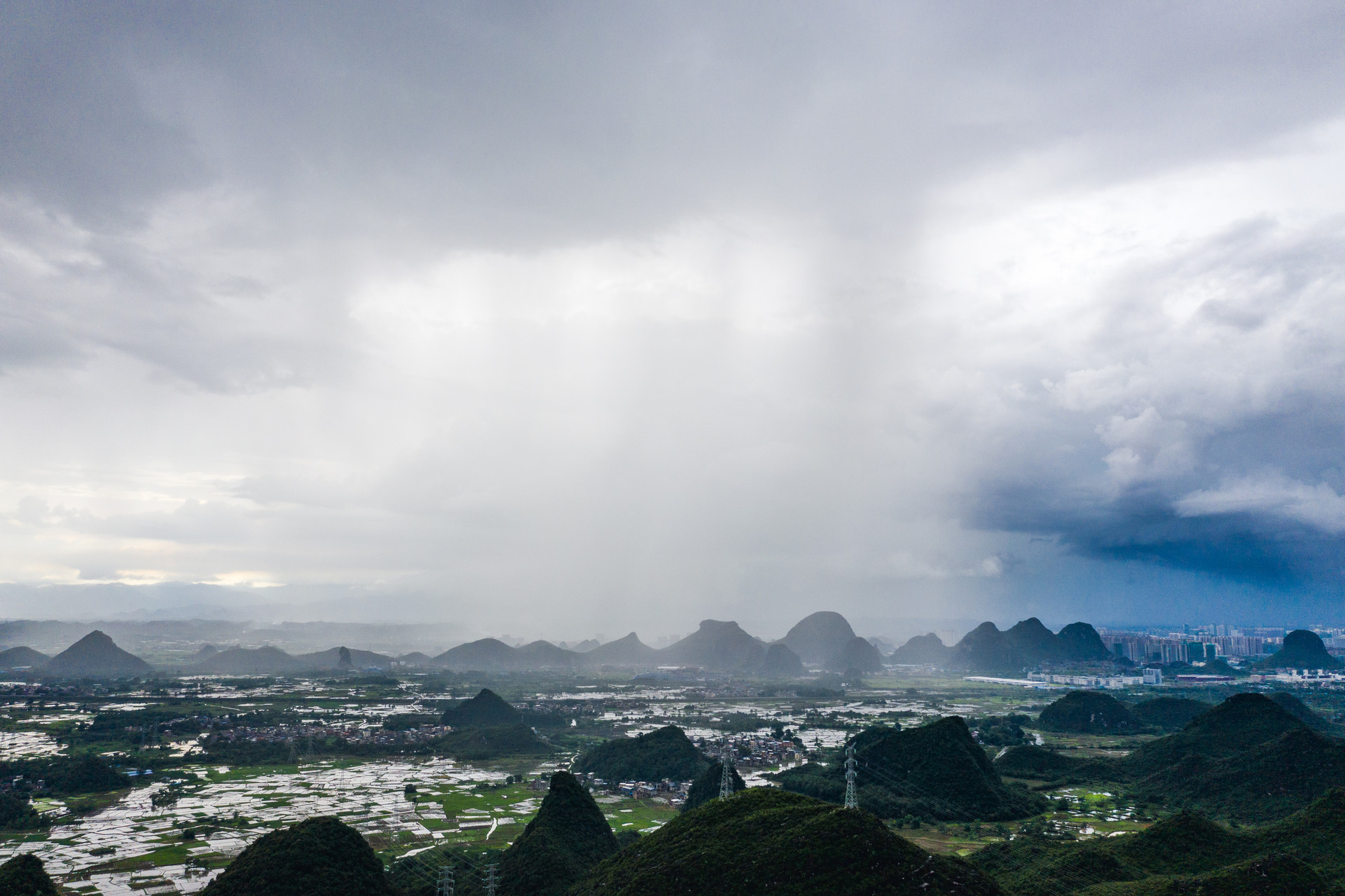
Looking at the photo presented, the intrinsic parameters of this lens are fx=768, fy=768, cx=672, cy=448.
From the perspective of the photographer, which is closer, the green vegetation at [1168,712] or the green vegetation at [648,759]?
the green vegetation at [648,759]

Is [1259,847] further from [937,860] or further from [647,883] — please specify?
[647,883]

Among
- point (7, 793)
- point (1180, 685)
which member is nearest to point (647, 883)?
point (7, 793)

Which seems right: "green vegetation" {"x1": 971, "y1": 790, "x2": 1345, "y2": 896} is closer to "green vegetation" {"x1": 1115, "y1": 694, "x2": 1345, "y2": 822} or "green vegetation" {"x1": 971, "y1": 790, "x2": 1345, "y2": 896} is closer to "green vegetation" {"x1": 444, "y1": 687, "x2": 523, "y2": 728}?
"green vegetation" {"x1": 1115, "y1": 694, "x2": 1345, "y2": 822}

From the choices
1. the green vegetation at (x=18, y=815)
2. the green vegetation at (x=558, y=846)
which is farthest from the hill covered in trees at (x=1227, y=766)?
the green vegetation at (x=18, y=815)

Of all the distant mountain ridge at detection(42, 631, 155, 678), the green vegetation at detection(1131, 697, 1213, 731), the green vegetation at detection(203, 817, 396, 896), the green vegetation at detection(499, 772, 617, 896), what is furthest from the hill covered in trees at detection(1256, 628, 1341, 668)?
the distant mountain ridge at detection(42, 631, 155, 678)

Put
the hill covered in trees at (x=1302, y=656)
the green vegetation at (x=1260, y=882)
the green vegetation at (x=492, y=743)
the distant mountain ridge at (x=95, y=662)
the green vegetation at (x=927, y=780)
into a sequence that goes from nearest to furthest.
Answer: the green vegetation at (x=1260, y=882), the green vegetation at (x=927, y=780), the green vegetation at (x=492, y=743), the distant mountain ridge at (x=95, y=662), the hill covered in trees at (x=1302, y=656)

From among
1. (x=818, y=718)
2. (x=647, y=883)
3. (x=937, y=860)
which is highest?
(x=937, y=860)

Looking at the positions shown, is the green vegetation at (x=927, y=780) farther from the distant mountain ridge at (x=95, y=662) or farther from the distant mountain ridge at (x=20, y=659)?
the distant mountain ridge at (x=20, y=659)
